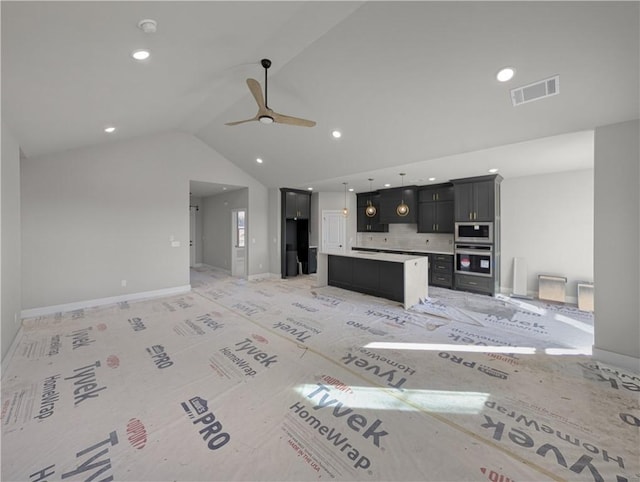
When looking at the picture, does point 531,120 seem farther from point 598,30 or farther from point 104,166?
point 104,166

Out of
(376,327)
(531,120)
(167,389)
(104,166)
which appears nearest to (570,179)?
(531,120)

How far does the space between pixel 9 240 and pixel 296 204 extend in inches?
239

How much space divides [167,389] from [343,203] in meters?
7.42

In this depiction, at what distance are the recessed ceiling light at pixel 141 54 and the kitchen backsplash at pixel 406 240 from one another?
7.08 meters

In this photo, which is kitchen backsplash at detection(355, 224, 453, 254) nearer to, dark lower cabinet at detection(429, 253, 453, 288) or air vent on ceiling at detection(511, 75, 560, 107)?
dark lower cabinet at detection(429, 253, 453, 288)

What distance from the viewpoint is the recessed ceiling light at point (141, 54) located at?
2.40 meters

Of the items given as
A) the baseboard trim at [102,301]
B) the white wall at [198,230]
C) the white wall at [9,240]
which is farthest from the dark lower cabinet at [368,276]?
the white wall at [198,230]

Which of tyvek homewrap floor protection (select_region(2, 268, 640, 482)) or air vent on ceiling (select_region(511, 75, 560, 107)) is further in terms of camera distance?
air vent on ceiling (select_region(511, 75, 560, 107))

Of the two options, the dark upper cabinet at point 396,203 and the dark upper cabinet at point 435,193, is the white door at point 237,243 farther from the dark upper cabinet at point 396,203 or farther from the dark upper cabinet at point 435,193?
the dark upper cabinet at point 435,193

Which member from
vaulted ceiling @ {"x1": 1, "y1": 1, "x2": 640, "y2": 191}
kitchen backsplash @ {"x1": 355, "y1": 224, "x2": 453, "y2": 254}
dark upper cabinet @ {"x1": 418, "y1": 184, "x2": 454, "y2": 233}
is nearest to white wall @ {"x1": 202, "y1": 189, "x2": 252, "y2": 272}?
vaulted ceiling @ {"x1": 1, "y1": 1, "x2": 640, "y2": 191}

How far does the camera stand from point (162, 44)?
241 centimetres

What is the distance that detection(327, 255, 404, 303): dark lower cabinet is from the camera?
553cm

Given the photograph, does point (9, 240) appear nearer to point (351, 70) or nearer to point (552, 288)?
point (351, 70)

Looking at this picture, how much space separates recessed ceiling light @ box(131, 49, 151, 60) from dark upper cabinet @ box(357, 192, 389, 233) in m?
6.90
